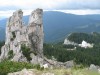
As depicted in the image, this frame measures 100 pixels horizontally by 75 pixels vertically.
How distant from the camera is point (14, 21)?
108m

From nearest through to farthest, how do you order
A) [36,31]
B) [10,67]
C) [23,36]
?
[10,67]
[23,36]
[36,31]

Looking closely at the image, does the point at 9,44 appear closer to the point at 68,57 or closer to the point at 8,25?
the point at 8,25

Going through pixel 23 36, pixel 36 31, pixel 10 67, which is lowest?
pixel 23 36

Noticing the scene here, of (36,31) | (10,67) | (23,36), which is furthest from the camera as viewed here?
(36,31)

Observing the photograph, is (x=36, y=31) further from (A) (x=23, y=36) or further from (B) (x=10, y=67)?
(B) (x=10, y=67)

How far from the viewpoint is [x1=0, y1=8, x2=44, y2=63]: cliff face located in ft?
316

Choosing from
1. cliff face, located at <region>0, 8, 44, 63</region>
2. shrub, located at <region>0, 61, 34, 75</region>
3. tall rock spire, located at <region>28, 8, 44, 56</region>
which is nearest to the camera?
shrub, located at <region>0, 61, 34, 75</region>

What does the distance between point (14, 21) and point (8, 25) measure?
90.6 inches

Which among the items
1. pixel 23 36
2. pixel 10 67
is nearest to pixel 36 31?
pixel 23 36

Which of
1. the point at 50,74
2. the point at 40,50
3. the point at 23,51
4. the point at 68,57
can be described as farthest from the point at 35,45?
the point at 50,74

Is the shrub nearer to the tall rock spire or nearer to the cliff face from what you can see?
the cliff face

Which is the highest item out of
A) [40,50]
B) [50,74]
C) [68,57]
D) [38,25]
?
[50,74]

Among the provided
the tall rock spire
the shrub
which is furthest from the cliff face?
the shrub

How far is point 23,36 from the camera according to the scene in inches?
3927
